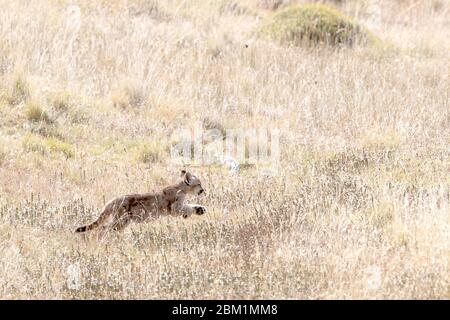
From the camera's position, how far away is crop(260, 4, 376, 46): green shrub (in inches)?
598

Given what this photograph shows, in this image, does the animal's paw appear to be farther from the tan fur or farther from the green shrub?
the green shrub

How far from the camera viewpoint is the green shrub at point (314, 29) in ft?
49.8

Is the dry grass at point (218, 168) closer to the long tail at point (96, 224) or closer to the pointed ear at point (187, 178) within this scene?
the long tail at point (96, 224)

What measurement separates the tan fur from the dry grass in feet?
0.34

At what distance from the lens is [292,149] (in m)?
10.1

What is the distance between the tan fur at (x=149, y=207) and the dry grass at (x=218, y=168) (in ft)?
0.34

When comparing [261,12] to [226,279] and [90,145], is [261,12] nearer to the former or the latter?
[90,145]

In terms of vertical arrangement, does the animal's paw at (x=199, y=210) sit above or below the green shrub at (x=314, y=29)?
above

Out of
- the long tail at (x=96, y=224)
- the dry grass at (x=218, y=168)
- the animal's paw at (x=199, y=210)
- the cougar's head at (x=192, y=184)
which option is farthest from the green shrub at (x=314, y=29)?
the long tail at (x=96, y=224)

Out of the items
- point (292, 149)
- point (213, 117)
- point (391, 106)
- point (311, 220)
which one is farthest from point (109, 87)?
point (311, 220)

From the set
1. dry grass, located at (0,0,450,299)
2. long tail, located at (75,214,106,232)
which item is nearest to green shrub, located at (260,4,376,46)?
dry grass, located at (0,0,450,299)

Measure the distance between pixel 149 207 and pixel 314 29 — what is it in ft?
27.8

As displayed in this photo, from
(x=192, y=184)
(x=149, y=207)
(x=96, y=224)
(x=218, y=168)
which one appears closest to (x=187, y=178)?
(x=192, y=184)

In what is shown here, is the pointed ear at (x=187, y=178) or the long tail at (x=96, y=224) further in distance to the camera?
the pointed ear at (x=187, y=178)
